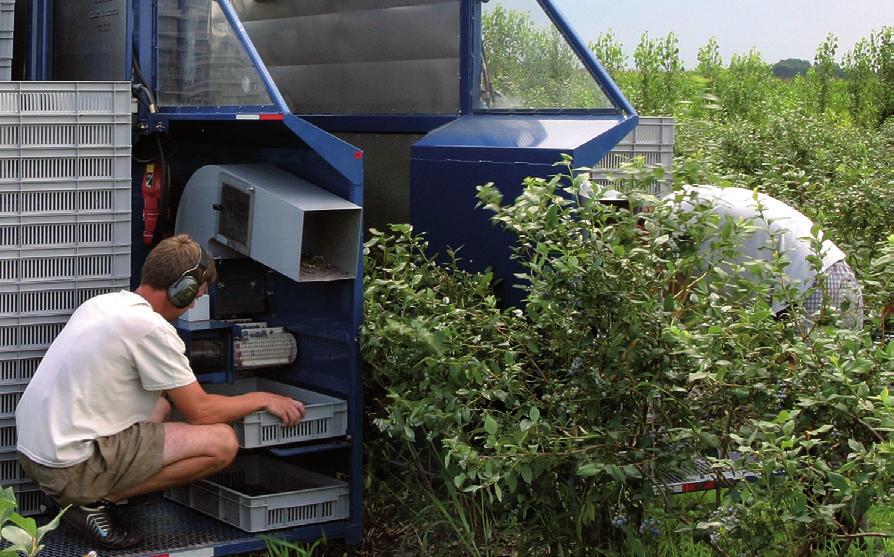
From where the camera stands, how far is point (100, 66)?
574cm

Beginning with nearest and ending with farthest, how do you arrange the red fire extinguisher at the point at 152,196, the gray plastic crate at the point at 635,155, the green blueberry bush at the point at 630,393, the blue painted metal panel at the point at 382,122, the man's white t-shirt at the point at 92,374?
the green blueberry bush at the point at 630,393 < the man's white t-shirt at the point at 92,374 < the red fire extinguisher at the point at 152,196 < the gray plastic crate at the point at 635,155 < the blue painted metal panel at the point at 382,122

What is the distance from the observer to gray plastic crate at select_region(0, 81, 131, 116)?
4.68 meters

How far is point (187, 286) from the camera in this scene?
4754 millimetres

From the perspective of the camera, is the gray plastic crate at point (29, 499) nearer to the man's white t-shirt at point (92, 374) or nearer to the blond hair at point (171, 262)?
the man's white t-shirt at point (92, 374)

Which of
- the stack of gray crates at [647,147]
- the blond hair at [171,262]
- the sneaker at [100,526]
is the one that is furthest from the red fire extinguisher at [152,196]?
the stack of gray crates at [647,147]

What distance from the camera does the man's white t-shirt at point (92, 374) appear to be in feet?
15.0

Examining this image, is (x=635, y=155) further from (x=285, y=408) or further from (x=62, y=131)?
(x=62, y=131)

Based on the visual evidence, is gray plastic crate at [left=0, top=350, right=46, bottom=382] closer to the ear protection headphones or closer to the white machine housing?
the ear protection headphones

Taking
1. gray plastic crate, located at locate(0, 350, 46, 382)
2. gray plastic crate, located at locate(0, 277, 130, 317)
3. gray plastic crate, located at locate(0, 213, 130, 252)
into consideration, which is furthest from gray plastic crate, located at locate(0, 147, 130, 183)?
gray plastic crate, located at locate(0, 350, 46, 382)

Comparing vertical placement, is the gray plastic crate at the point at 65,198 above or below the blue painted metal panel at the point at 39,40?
below

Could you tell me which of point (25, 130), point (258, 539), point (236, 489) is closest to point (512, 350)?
point (258, 539)

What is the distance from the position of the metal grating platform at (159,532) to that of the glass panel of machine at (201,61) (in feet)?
5.46

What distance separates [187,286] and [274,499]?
0.89m

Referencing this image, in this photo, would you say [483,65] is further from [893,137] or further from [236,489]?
[893,137]
